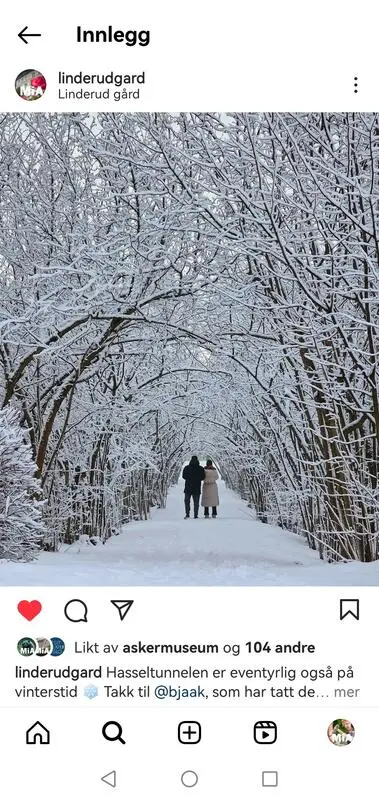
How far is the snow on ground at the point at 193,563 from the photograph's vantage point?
5.53 metres

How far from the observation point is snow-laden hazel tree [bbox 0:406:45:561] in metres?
7.61

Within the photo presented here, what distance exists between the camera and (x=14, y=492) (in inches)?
308
